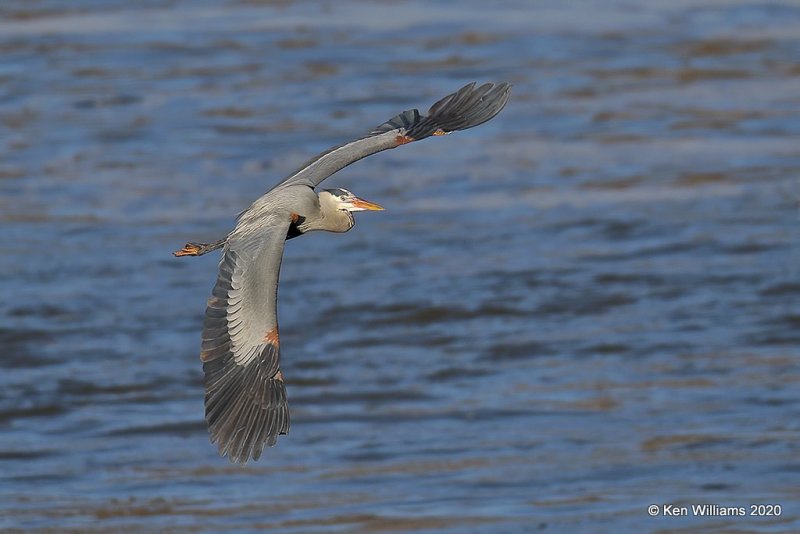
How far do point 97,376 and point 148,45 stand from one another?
1056cm

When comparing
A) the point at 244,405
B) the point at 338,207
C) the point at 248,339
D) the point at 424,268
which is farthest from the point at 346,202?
the point at 424,268

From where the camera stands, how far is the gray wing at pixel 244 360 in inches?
311

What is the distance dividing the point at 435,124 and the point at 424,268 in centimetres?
728

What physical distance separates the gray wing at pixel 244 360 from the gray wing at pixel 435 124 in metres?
1.42

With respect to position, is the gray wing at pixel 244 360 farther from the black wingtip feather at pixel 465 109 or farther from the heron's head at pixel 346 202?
the black wingtip feather at pixel 465 109

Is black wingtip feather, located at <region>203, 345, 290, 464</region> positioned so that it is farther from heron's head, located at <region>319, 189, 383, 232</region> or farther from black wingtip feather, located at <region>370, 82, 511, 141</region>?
black wingtip feather, located at <region>370, 82, 511, 141</region>

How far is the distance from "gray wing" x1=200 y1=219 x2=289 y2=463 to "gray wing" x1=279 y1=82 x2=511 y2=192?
4.66ft

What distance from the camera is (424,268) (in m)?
16.9

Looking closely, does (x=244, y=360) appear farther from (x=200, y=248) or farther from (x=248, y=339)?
(x=200, y=248)

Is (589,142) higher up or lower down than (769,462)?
higher up

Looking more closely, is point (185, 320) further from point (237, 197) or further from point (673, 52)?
point (673, 52)

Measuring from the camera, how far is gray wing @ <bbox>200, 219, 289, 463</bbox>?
7.90 metres

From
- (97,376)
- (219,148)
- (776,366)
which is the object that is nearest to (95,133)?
(219,148)

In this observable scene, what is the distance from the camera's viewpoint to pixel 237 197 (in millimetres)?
18609
